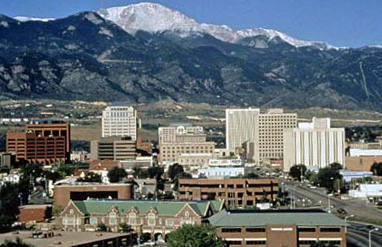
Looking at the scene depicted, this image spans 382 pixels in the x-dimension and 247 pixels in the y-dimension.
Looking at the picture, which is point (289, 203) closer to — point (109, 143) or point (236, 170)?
point (236, 170)

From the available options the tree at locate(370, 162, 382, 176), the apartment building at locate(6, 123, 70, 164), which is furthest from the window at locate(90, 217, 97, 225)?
the apartment building at locate(6, 123, 70, 164)

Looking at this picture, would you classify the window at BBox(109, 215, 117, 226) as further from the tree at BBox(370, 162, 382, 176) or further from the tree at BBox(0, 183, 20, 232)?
the tree at BBox(370, 162, 382, 176)

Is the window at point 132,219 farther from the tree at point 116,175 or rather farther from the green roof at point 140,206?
the tree at point 116,175

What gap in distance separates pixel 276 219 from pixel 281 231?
984 mm

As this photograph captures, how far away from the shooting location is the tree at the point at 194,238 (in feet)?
195

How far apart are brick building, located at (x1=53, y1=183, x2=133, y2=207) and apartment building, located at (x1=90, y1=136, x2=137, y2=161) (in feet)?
279

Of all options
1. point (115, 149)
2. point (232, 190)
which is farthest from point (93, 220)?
point (115, 149)

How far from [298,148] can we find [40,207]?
8792 cm

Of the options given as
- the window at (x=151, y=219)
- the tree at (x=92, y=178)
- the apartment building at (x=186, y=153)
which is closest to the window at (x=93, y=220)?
the window at (x=151, y=219)

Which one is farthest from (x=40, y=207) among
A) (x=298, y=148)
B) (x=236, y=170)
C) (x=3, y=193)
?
(x=298, y=148)

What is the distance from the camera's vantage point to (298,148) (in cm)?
17275

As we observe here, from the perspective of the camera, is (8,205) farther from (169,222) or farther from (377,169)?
(377,169)

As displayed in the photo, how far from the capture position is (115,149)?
190m

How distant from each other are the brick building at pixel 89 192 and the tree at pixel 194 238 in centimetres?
3759
